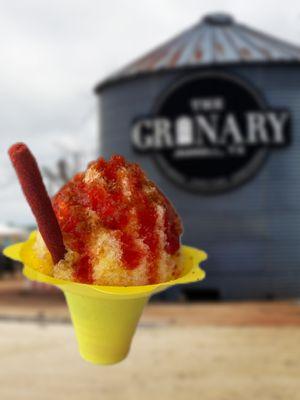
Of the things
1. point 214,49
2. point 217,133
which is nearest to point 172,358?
point 217,133

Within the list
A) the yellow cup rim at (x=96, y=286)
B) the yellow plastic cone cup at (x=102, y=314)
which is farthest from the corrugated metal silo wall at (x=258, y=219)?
the yellow cup rim at (x=96, y=286)

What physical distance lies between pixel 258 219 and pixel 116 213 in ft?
57.8

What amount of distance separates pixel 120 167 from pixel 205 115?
17.4 meters

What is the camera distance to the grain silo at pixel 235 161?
18.7 metres

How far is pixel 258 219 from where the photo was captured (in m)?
18.9

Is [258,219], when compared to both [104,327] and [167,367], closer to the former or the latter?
[167,367]

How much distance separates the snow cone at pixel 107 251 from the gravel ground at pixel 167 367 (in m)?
7.04

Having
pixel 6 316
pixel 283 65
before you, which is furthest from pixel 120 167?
pixel 283 65

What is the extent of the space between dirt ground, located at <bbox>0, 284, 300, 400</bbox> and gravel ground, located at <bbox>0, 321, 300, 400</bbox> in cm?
1

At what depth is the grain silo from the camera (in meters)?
18.7

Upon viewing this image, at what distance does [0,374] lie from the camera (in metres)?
9.78

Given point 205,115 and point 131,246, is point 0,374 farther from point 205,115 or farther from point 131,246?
point 205,115

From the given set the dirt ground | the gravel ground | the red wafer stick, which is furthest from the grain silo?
the red wafer stick

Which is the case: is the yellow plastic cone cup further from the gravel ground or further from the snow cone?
the gravel ground
